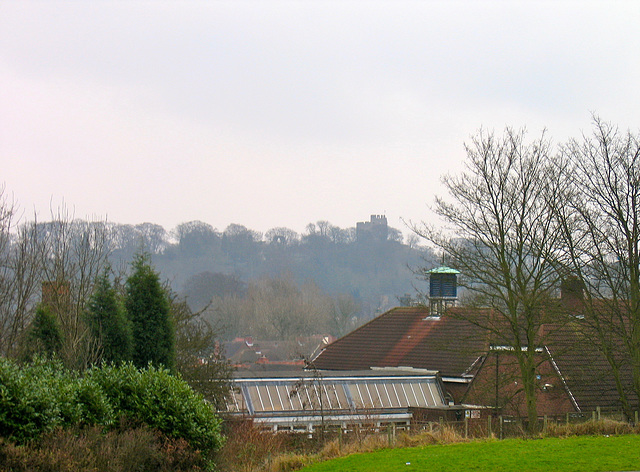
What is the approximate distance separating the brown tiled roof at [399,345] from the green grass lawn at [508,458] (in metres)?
16.3

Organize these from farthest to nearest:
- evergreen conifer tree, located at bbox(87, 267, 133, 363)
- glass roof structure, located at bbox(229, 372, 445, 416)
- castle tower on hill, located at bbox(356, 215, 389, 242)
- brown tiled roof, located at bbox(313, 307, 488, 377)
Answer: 1. castle tower on hill, located at bbox(356, 215, 389, 242)
2. brown tiled roof, located at bbox(313, 307, 488, 377)
3. glass roof structure, located at bbox(229, 372, 445, 416)
4. evergreen conifer tree, located at bbox(87, 267, 133, 363)

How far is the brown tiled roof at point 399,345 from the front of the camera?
33844mm

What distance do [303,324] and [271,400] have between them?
225 feet

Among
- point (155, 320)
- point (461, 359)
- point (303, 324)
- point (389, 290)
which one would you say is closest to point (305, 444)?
point (155, 320)

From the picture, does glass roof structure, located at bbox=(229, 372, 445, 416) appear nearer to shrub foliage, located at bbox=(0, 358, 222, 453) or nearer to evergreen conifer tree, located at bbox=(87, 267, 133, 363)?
evergreen conifer tree, located at bbox=(87, 267, 133, 363)

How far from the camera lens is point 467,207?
75.7 feet

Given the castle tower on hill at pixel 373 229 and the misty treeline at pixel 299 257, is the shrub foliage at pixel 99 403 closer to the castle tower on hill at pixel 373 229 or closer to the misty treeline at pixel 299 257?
the misty treeline at pixel 299 257

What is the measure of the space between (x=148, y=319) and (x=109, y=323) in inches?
37.0

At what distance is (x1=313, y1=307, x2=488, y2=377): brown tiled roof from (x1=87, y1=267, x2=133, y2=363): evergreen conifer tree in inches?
820

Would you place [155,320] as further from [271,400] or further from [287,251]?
[287,251]

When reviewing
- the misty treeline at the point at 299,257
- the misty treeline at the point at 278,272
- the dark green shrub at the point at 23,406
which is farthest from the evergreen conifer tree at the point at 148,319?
the misty treeline at the point at 299,257

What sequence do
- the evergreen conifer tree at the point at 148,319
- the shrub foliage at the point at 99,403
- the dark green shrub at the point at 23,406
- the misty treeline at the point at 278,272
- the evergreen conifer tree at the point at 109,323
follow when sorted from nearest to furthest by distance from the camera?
the dark green shrub at the point at 23,406 < the shrub foliage at the point at 99,403 < the evergreen conifer tree at the point at 109,323 < the evergreen conifer tree at the point at 148,319 < the misty treeline at the point at 278,272

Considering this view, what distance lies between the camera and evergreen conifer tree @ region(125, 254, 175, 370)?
588 inches

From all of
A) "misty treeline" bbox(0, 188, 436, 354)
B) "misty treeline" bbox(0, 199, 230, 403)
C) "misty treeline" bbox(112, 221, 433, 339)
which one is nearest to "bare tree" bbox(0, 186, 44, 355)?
"misty treeline" bbox(0, 199, 230, 403)
